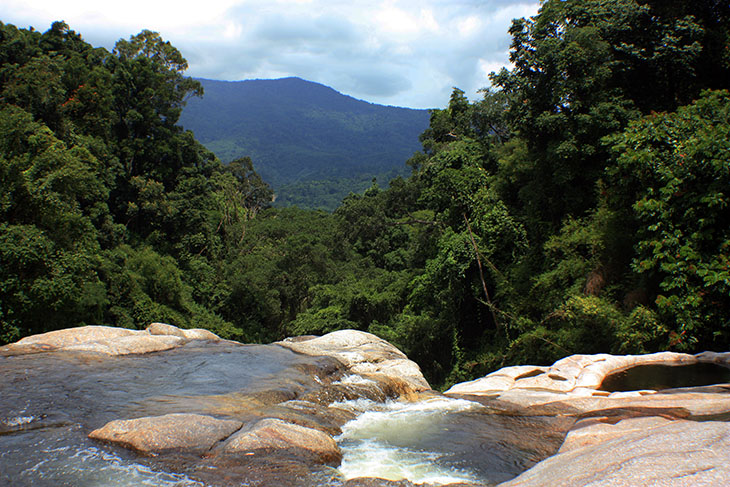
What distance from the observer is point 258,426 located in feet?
20.7

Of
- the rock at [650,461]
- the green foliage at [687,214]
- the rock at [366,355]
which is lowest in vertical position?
the rock at [366,355]

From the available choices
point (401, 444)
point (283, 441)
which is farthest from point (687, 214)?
point (283, 441)

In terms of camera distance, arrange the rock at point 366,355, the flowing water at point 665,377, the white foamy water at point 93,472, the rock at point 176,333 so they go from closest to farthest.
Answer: the white foamy water at point 93,472, the flowing water at point 665,377, the rock at point 366,355, the rock at point 176,333

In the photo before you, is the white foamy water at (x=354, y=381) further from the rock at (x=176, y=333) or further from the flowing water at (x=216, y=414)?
the rock at (x=176, y=333)

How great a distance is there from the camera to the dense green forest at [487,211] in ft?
39.1

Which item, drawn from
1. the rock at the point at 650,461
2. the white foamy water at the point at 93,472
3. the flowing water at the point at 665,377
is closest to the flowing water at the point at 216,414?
the white foamy water at the point at 93,472

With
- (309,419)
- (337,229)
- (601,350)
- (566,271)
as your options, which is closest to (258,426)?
(309,419)

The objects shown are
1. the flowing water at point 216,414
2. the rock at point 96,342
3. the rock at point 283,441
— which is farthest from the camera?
the rock at point 96,342

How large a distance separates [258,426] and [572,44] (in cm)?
1412

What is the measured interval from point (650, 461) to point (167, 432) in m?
4.99

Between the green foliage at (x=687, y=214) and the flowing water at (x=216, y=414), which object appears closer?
the flowing water at (x=216, y=414)

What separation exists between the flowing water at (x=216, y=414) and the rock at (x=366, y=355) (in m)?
0.85

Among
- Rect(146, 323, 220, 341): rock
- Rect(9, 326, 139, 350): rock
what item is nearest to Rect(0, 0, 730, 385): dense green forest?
Rect(146, 323, 220, 341): rock

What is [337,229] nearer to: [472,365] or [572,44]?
[472,365]
